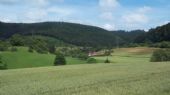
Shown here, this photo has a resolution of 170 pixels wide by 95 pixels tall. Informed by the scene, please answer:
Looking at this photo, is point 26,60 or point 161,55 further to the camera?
point 26,60

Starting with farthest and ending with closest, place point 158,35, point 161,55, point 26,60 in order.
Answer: point 158,35 → point 26,60 → point 161,55

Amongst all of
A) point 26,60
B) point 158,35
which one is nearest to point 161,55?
point 26,60

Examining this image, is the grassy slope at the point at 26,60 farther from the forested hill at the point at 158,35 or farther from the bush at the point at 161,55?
the forested hill at the point at 158,35

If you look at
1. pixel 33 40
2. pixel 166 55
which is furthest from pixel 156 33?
pixel 166 55

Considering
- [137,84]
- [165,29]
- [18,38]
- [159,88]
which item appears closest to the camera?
[159,88]

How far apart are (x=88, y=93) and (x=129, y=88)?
8.43 feet

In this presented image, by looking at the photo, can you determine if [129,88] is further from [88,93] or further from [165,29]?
[165,29]

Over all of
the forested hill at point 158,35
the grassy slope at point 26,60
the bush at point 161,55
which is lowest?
the grassy slope at point 26,60

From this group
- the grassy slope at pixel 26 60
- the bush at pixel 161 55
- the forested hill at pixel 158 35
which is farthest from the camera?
the forested hill at pixel 158 35

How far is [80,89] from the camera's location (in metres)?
19.1

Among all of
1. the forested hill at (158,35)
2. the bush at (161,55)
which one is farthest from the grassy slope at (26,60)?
the forested hill at (158,35)

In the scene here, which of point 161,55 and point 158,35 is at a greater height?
point 158,35

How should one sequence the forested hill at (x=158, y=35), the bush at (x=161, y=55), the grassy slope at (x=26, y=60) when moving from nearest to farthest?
the bush at (x=161, y=55)
the grassy slope at (x=26, y=60)
the forested hill at (x=158, y=35)

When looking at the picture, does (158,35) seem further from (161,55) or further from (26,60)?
(26,60)
